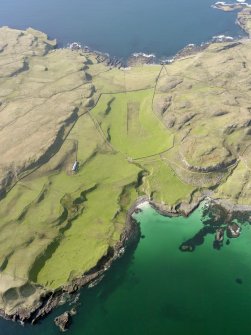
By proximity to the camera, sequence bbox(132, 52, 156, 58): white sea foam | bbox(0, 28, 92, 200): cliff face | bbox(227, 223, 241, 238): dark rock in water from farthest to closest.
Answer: bbox(132, 52, 156, 58): white sea foam
bbox(0, 28, 92, 200): cliff face
bbox(227, 223, 241, 238): dark rock in water

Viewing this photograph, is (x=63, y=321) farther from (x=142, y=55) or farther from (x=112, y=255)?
(x=142, y=55)

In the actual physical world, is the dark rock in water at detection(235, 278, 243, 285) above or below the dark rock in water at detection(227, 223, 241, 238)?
below

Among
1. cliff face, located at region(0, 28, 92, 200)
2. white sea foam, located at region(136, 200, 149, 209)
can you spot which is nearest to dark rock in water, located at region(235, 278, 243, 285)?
white sea foam, located at region(136, 200, 149, 209)

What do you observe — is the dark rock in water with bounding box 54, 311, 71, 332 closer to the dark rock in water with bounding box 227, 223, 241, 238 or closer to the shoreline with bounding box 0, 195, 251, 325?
the shoreline with bounding box 0, 195, 251, 325

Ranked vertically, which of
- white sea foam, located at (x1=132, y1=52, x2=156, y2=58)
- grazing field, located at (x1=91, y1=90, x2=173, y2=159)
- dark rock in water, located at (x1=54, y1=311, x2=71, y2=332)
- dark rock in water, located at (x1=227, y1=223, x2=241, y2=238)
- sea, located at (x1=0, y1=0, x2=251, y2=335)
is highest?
white sea foam, located at (x1=132, y1=52, x2=156, y2=58)

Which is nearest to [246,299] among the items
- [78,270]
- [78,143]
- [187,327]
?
[187,327]

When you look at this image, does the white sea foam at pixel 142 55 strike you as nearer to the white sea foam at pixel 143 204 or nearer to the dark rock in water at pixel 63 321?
the white sea foam at pixel 143 204

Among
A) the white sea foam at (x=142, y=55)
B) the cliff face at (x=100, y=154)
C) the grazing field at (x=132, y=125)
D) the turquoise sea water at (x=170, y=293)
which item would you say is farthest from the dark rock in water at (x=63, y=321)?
the white sea foam at (x=142, y=55)
